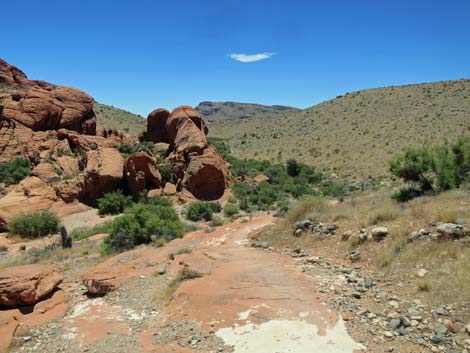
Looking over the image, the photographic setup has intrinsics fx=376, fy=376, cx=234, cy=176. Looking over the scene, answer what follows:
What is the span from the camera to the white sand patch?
5.45 meters

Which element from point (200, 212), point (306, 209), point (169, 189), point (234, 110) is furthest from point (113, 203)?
point (234, 110)

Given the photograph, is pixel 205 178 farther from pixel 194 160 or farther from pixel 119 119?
pixel 119 119

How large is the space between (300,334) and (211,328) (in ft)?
4.96

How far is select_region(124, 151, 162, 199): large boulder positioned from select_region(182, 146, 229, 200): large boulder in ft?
6.62

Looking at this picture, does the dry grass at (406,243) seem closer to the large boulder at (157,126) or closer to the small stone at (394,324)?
the small stone at (394,324)

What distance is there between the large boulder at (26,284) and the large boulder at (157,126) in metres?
23.6

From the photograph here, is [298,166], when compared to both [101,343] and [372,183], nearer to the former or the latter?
[372,183]

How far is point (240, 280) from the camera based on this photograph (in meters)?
8.06

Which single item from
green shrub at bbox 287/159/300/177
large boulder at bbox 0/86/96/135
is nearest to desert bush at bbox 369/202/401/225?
green shrub at bbox 287/159/300/177

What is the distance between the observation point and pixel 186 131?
26.6 meters

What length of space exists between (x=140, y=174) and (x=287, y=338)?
18.0m

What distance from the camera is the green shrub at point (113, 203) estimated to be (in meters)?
20.5

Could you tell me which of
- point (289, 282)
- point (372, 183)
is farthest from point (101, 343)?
point (372, 183)

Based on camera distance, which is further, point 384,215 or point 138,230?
point 138,230
